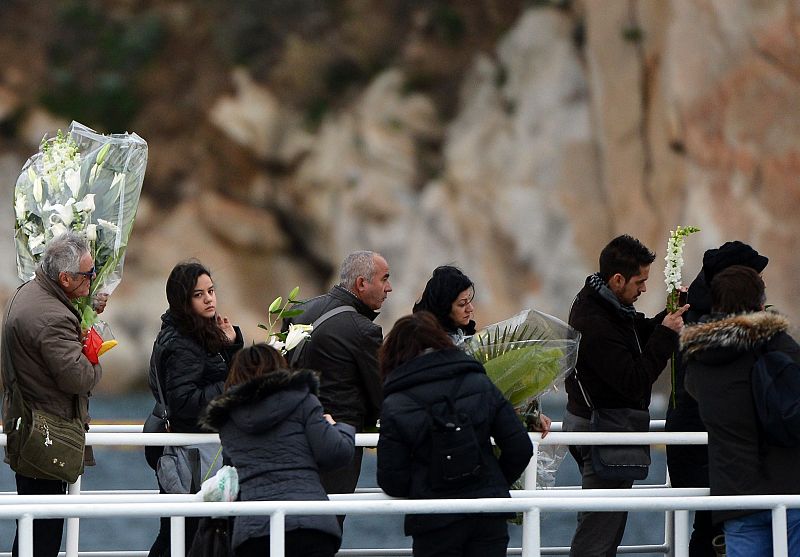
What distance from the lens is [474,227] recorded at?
30812mm

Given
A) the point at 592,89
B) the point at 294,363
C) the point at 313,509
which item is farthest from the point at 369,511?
the point at 592,89

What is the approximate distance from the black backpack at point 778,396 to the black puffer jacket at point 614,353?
97 cm

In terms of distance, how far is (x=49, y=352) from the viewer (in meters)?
4.36

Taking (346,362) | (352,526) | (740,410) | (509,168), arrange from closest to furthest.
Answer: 1. (740,410)
2. (346,362)
3. (352,526)
4. (509,168)

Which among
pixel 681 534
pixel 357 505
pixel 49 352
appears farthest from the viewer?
pixel 49 352

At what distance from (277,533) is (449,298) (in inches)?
44.1

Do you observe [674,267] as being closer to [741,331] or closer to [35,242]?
[741,331]

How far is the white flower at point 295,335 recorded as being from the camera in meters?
4.62

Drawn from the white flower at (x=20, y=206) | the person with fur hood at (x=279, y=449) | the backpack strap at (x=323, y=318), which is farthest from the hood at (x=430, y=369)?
the white flower at (x=20, y=206)

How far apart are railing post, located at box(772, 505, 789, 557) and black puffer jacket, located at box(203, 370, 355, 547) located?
1.18 m

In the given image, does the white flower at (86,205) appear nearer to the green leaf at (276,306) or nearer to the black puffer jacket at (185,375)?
the black puffer jacket at (185,375)

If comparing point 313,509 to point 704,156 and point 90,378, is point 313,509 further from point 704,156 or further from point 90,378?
point 704,156

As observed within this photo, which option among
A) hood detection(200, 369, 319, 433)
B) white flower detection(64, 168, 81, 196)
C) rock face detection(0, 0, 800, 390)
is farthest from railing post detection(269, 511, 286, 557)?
rock face detection(0, 0, 800, 390)

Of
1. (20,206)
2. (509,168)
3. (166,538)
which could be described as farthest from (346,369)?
(509,168)
